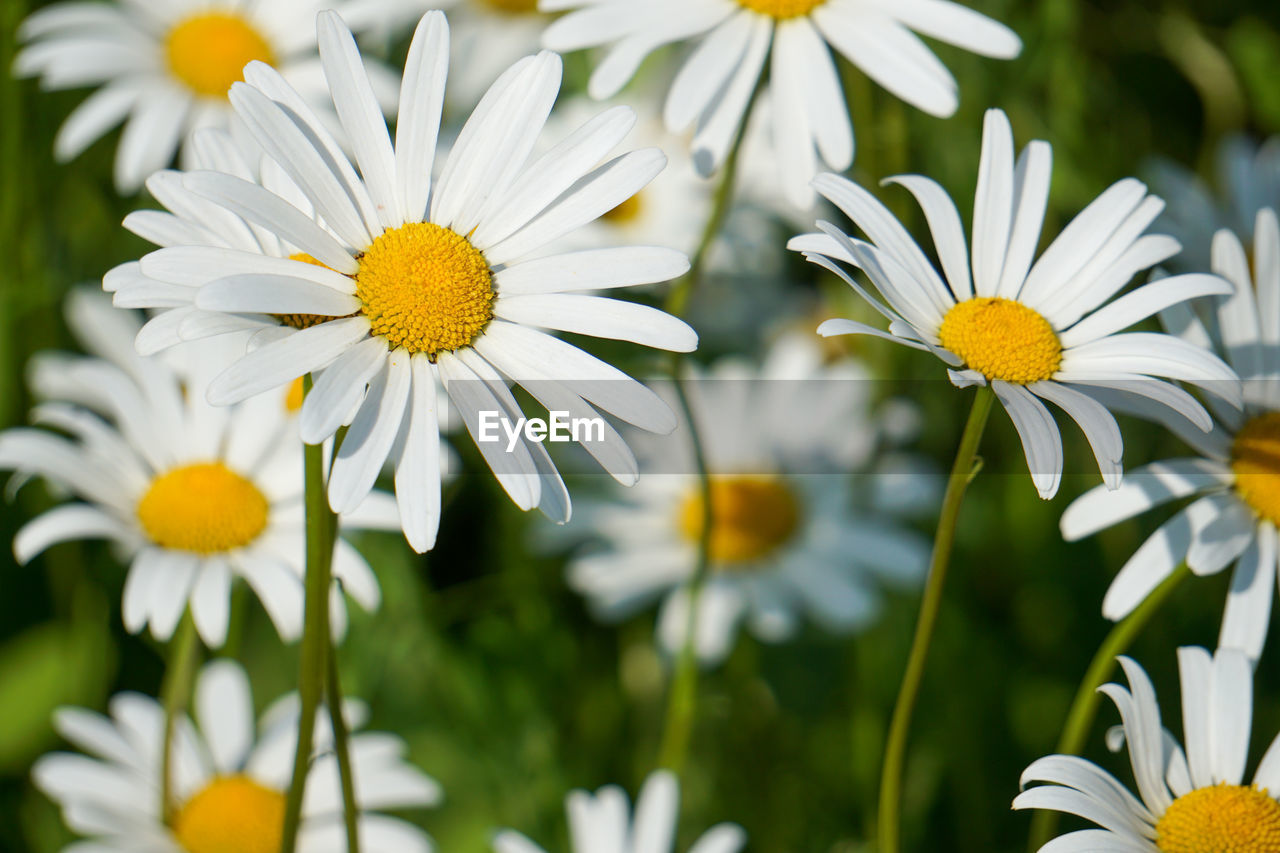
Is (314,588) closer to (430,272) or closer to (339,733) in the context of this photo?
(339,733)

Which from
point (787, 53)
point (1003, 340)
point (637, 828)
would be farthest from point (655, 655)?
point (1003, 340)

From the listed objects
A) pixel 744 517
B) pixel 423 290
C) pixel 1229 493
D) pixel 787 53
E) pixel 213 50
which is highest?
pixel 213 50

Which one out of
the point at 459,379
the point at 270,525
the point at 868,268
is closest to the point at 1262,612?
the point at 868,268

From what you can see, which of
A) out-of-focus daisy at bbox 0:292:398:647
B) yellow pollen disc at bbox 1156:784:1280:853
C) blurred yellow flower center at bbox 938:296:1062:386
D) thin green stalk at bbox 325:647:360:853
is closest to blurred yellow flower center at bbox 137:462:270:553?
out-of-focus daisy at bbox 0:292:398:647

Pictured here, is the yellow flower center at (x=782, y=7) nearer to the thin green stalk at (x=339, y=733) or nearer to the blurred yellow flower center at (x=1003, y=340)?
the blurred yellow flower center at (x=1003, y=340)

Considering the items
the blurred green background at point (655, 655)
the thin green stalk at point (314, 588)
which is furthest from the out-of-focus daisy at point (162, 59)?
the thin green stalk at point (314, 588)
